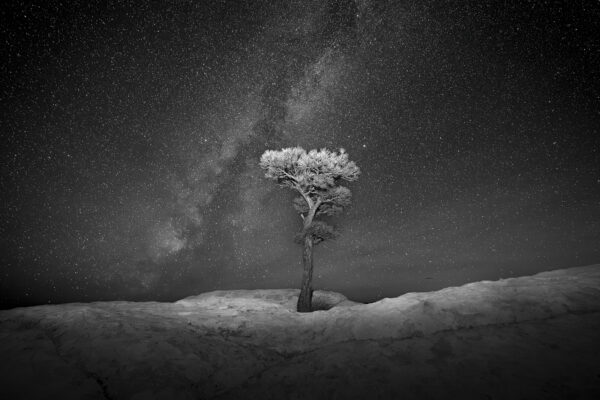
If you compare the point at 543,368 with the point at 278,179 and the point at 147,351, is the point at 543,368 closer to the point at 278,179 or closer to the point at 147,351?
the point at 147,351

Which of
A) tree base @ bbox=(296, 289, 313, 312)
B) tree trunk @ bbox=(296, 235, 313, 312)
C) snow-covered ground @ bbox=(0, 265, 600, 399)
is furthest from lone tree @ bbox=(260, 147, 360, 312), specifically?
→ snow-covered ground @ bbox=(0, 265, 600, 399)

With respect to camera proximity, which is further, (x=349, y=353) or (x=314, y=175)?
(x=314, y=175)

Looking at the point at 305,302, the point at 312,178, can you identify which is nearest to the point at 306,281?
the point at 305,302

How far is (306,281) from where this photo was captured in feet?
52.5

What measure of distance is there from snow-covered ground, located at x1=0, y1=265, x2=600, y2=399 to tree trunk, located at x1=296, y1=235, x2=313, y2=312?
16.6 ft

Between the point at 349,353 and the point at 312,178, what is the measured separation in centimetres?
1192

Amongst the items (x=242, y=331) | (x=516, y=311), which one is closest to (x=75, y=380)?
(x=242, y=331)

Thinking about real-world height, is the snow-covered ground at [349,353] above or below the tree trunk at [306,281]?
below

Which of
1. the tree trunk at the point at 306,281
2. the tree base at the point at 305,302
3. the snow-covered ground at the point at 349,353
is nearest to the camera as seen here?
the snow-covered ground at the point at 349,353

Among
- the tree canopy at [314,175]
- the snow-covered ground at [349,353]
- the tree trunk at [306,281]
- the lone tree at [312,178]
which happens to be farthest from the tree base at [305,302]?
the snow-covered ground at [349,353]

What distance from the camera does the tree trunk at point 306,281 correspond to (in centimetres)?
1563

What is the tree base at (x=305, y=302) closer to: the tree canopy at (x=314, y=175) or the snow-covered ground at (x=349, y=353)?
the tree canopy at (x=314, y=175)

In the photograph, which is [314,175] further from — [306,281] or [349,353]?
[349,353]

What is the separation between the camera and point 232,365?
7441mm
